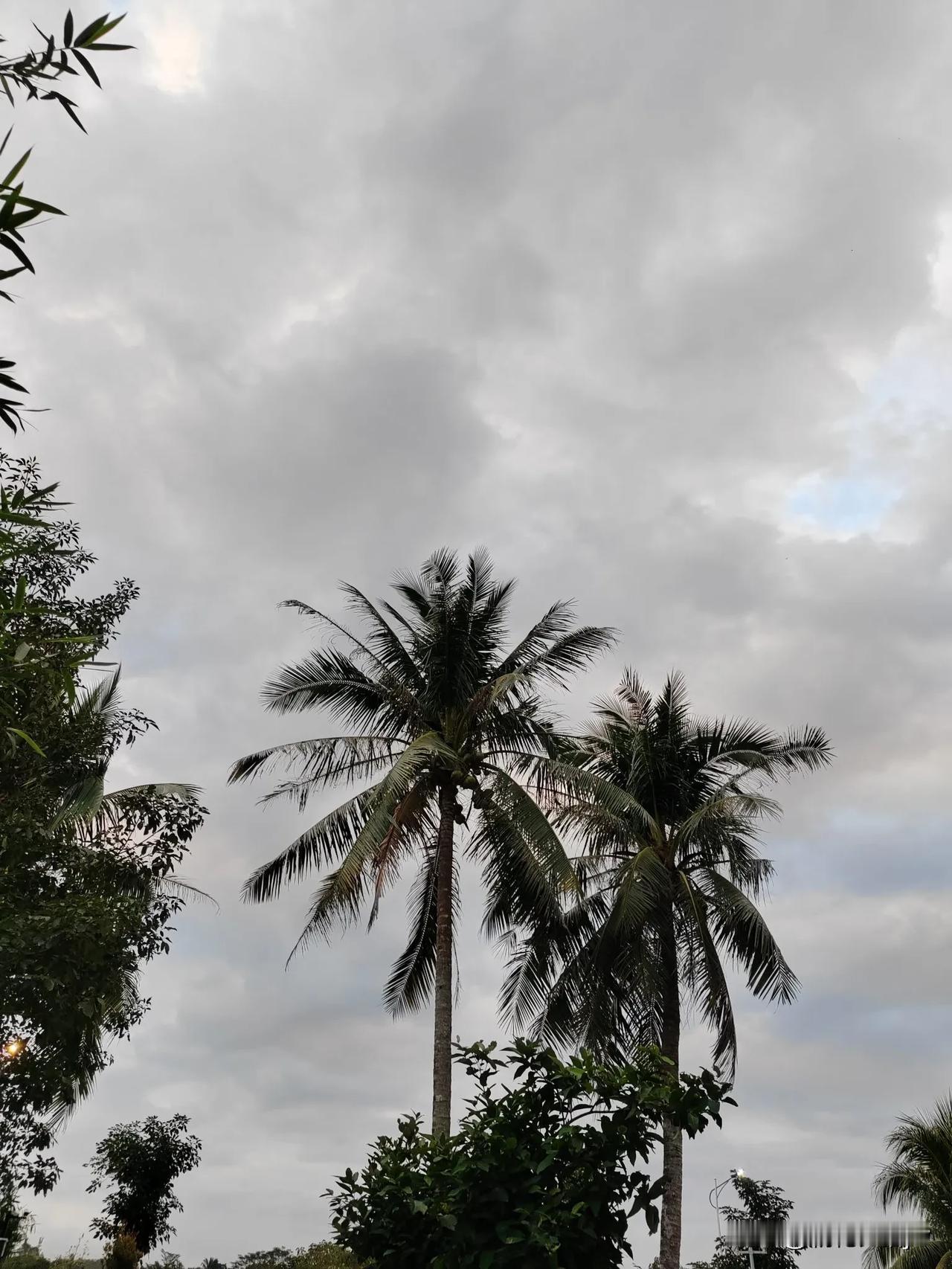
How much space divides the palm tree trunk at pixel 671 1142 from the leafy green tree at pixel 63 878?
829 cm

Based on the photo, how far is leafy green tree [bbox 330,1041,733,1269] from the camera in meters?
7.41

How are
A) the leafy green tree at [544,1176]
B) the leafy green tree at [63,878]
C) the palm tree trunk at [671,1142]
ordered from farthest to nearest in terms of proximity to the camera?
the palm tree trunk at [671,1142]
the leafy green tree at [63,878]
the leafy green tree at [544,1176]

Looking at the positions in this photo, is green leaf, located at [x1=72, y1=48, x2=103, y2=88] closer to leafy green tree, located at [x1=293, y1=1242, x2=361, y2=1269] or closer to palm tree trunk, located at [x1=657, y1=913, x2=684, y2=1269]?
palm tree trunk, located at [x1=657, y1=913, x2=684, y2=1269]

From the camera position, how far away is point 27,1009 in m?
13.9

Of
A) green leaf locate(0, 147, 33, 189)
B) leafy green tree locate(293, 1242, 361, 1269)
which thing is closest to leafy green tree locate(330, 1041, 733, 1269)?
green leaf locate(0, 147, 33, 189)

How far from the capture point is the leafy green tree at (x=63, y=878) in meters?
13.7

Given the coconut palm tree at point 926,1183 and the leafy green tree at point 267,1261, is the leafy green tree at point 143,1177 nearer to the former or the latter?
the leafy green tree at point 267,1261

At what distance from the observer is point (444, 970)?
19.0 meters

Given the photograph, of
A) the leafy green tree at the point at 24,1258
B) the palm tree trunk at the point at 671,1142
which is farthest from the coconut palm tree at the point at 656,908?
the leafy green tree at the point at 24,1258

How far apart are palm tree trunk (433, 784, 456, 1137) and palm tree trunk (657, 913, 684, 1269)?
3356 millimetres

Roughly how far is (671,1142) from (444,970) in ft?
14.1

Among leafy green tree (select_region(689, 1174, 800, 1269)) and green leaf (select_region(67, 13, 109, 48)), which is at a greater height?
green leaf (select_region(67, 13, 109, 48))

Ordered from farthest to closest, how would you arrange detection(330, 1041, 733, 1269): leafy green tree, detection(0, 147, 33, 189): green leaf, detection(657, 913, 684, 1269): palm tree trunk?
detection(657, 913, 684, 1269): palm tree trunk
detection(330, 1041, 733, 1269): leafy green tree
detection(0, 147, 33, 189): green leaf

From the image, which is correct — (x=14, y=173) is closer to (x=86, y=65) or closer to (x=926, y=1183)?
(x=86, y=65)
